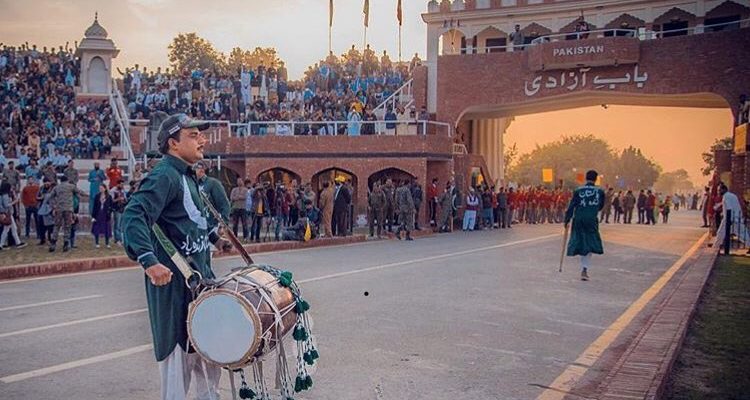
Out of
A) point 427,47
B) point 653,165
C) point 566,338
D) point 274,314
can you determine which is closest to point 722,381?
point 566,338

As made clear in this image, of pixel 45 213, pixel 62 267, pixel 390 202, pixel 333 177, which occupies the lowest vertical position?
pixel 62 267

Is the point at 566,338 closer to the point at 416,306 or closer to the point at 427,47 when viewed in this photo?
the point at 416,306

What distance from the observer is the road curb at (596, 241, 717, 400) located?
206 inches

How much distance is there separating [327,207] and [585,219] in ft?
35.6

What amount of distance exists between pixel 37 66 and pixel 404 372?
104 ft

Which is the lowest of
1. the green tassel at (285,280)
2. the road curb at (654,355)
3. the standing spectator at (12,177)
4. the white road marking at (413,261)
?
the white road marking at (413,261)

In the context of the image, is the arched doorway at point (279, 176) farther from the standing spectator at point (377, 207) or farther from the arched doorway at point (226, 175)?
the standing spectator at point (377, 207)

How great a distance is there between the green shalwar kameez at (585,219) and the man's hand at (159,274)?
9962 mm

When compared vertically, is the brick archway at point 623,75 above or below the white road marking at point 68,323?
above

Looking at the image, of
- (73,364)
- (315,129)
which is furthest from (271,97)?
(73,364)

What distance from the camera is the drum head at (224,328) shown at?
428cm

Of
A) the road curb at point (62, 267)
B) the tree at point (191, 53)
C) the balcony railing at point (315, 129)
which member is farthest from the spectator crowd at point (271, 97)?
the tree at point (191, 53)

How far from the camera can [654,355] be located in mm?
6223

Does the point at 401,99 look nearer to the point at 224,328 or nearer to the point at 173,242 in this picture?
the point at 173,242
